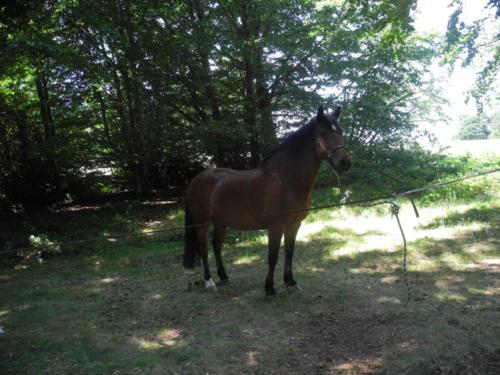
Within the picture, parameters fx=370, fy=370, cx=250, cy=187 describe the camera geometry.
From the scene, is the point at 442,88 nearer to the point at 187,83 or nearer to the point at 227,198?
the point at 187,83

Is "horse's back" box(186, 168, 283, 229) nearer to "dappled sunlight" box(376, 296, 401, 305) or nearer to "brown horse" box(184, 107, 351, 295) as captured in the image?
"brown horse" box(184, 107, 351, 295)

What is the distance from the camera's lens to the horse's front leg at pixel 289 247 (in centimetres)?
495

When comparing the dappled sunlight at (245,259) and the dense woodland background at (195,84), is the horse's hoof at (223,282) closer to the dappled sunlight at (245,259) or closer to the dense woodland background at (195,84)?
the dappled sunlight at (245,259)

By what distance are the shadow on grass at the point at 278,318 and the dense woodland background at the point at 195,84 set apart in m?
5.17

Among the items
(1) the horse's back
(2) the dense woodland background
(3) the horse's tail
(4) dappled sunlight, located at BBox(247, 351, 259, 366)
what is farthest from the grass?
(2) the dense woodland background

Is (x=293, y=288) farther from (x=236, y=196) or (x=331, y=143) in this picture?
(x=331, y=143)

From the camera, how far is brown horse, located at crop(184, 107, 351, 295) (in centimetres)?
436

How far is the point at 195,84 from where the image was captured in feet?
35.9

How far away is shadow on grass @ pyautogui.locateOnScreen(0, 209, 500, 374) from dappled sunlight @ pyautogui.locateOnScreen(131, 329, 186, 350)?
0.04 feet

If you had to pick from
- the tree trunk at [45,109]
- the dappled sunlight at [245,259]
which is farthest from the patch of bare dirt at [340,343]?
the tree trunk at [45,109]

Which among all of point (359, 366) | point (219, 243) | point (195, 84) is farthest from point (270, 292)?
point (195, 84)

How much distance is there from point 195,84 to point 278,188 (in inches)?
282

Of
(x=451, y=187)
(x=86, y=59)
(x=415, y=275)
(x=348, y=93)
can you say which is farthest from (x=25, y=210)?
(x=451, y=187)

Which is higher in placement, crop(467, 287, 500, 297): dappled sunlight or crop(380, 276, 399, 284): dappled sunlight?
crop(380, 276, 399, 284): dappled sunlight
